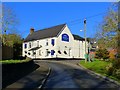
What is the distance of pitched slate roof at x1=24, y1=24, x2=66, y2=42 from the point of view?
81.2 meters

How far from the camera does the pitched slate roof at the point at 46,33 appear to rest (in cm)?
8119

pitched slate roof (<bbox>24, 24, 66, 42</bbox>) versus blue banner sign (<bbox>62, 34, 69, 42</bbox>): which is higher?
pitched slate roof (<bbox>24, 24, 66, 42</bbox>)

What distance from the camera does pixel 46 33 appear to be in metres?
86.8

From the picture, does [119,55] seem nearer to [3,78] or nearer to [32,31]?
[3,78]

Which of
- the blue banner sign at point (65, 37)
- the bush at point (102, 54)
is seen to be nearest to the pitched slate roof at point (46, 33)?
the blue banner sign at point (65, 37)

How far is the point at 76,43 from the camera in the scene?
84.4 metres

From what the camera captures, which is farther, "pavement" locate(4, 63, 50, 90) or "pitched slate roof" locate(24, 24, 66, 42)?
"pitched slate roof" locate(24, 24, 66, 42)

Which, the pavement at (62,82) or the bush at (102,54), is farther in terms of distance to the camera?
the bush at (102,54)

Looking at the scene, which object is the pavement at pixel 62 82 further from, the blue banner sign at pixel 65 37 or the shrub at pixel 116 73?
the blue banner sign at pixel 65 37

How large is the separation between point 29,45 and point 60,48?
15817 mm

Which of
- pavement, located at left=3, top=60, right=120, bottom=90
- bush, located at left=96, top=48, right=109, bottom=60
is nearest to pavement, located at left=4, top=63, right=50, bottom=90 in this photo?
pavement, located at left=3, top=60, right=120, bottom=90

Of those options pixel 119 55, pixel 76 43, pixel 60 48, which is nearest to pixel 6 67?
pixel 119 55

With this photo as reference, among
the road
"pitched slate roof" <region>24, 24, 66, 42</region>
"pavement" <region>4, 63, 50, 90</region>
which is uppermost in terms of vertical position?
"pitched slate roof" <region>24, 24, 66, 42</region>

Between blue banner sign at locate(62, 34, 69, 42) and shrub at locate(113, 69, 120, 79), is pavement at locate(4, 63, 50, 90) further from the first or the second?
blue banner sign at locate(62, 34, 69, 42)
